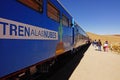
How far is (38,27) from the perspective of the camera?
578 centimetres

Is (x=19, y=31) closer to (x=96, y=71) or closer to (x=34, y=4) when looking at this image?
(x=34, y=4)

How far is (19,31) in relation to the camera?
14.4 feet

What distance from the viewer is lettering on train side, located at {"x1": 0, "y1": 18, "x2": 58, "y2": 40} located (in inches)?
150

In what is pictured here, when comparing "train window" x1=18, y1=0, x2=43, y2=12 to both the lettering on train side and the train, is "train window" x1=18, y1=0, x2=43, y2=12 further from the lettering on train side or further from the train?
the lettering on train side

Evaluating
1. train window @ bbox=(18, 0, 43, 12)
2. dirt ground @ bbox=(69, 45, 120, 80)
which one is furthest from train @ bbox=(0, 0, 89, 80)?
dirt ground @ bbox=(69, 45, 120, 80)

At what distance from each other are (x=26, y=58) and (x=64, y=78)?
442cm

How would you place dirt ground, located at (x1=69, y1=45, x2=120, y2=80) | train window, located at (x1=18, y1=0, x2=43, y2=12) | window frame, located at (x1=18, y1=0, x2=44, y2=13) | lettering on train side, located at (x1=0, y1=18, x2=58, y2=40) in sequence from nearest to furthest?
lettering on train side, located at (x1=0, y1=18, x2=58, y2=40), window frame, located at (x1=18, y1=0, x2=44, y2=13), train window, located at (x1=18, y1=0, x2=43, y2=12), dirt ground, located at (x1=69, y1=45, x2=120, y2=80)

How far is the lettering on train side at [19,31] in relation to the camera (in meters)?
3.80

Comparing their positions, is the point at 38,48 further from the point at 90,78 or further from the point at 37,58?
the point at 90,78

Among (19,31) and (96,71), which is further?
(96,71)

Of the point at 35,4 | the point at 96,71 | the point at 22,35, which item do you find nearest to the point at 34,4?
the point at 35,4

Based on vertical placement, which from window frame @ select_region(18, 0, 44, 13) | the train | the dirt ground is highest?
window frame @ select_region(18, 0, 44, 13)

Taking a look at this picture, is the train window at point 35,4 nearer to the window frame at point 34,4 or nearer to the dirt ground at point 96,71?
the window frame at point 34,4

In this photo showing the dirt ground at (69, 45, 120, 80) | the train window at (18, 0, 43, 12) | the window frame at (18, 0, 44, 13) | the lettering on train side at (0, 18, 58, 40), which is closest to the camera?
the lettering on train side at (0, 18, 58, 40)
